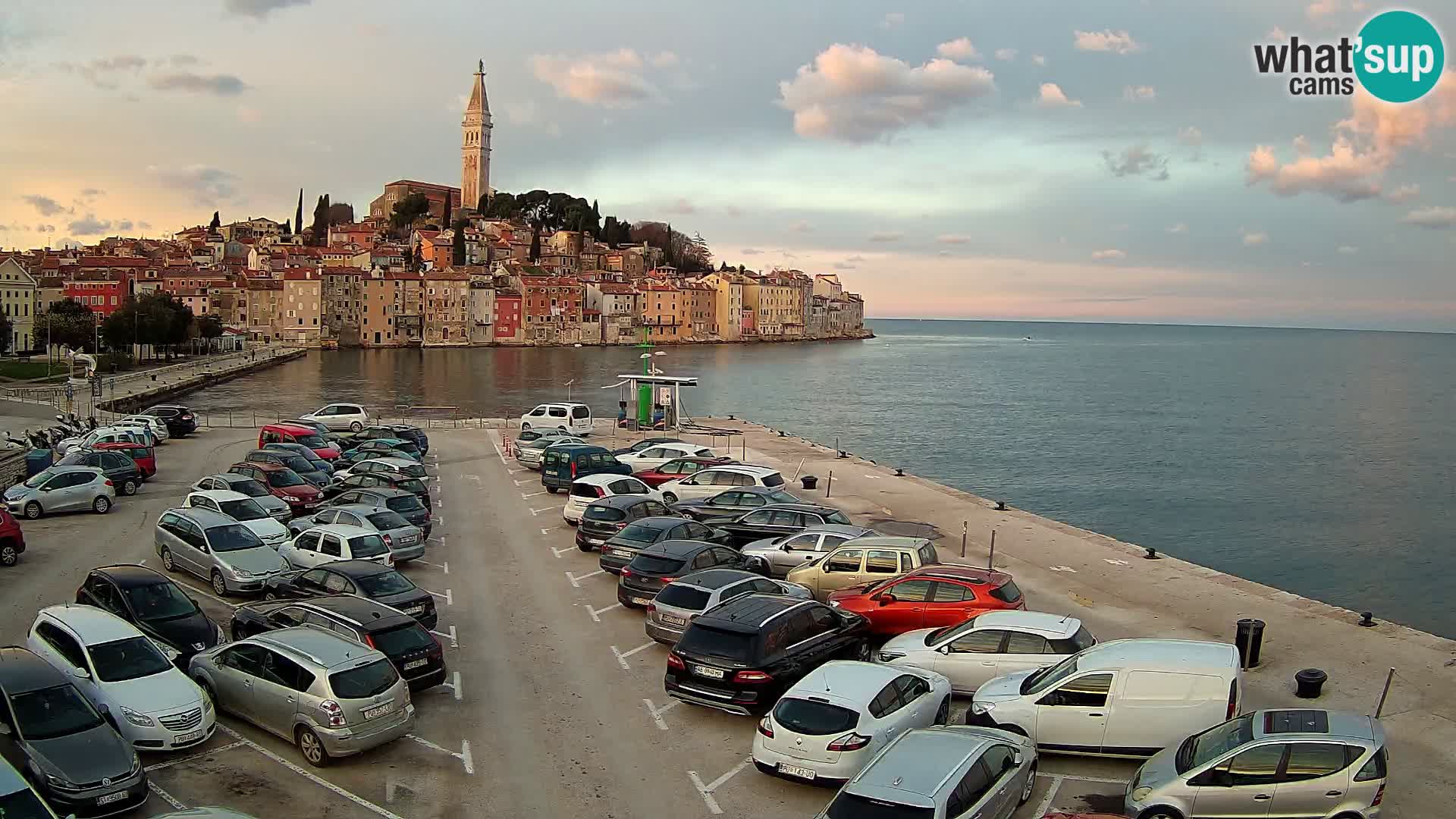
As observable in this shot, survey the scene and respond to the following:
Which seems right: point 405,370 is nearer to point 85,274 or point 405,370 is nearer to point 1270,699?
point 85,274

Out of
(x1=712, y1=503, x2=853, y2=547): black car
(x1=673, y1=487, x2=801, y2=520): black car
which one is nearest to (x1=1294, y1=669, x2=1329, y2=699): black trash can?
(x1=712, y1=503, x2=853, y2=547): black car

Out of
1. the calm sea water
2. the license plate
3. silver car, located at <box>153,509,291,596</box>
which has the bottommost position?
the calm sea water

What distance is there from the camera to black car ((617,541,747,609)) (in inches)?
576

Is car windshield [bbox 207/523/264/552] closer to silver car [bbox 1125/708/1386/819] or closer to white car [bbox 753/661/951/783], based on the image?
white car [bbox 753/661/951/783]

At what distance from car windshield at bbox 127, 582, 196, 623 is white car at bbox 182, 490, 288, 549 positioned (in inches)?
195

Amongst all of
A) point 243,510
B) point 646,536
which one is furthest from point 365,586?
point 243,510

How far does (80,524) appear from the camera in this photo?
66.3 ft

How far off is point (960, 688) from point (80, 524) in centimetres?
1754

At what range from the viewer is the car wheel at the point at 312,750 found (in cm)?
948

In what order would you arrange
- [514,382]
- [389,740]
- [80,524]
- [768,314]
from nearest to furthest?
[389,740] < [80,524] < [514,382] < [768,314]

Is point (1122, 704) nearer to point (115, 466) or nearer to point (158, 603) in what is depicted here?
point (158, 603)

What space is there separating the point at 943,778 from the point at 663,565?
7.79 m

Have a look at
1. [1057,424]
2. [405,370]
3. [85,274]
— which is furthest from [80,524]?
[85,274]

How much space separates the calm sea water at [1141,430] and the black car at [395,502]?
76.5ft
